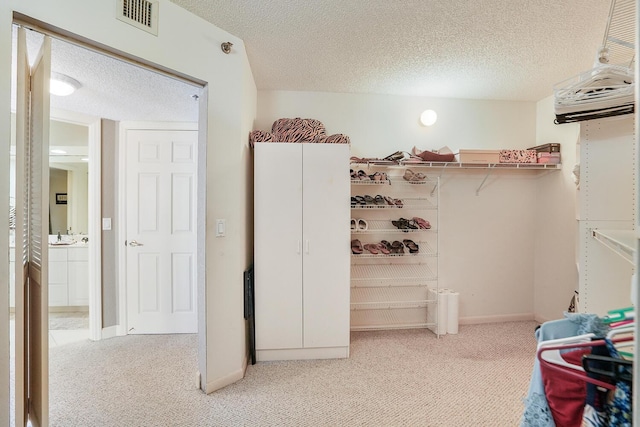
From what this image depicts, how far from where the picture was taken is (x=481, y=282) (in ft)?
10.5

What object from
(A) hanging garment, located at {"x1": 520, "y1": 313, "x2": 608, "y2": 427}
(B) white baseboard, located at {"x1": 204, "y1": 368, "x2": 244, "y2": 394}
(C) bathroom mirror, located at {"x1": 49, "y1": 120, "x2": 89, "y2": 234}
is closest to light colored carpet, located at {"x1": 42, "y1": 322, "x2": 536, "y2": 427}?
(B) white baseboard, located at {"x1": 204, "y1": 368, "x2": 244, "y2": 394}

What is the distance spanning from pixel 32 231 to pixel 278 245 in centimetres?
145

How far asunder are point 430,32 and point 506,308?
3.08 meters

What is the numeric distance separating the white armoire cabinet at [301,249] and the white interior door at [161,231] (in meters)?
1.05

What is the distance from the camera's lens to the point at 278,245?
91.4 inches

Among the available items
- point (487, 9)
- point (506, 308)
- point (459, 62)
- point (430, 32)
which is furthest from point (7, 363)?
point (506, 308)

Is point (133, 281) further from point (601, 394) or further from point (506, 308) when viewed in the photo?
point (506, 308)

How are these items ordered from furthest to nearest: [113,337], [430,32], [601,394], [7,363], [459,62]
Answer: [113,337] → [459,62] → [430,32] → [7,363] → [601,394]

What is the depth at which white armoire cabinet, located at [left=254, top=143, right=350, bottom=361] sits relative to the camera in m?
2.31

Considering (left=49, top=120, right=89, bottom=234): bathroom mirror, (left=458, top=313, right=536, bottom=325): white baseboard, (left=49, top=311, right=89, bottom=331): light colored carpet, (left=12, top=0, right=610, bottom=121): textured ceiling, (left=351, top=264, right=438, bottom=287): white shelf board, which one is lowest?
(left=49, top=311, right=89, bottom=331): light colored carpet

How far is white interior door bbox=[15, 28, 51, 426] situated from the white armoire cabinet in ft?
4.23

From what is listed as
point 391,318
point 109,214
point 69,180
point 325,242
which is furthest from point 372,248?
point 69,180

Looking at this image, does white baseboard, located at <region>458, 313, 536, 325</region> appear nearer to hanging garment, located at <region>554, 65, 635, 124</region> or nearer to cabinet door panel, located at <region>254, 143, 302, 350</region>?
cabinet door panel, located at <region>254, 143, 302, 350</region>

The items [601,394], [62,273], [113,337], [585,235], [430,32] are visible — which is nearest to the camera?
[601,394]
